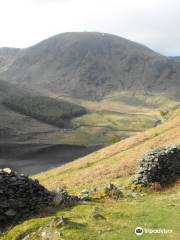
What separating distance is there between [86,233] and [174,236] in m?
4.28

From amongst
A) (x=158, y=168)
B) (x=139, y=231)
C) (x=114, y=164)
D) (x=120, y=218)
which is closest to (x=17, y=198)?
(x=120, y=218)

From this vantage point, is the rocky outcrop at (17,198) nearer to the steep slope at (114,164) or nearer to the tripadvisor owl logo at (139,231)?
the tripadvisor owl logo at (139,231)

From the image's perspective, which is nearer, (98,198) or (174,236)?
(174,236)

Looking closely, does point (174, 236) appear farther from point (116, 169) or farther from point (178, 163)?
point (116, 169)

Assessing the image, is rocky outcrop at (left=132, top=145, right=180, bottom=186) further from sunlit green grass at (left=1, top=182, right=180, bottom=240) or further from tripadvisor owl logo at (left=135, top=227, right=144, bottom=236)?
tripadvisor owl logo at (left=135, top=227, right=144, bottom=236)

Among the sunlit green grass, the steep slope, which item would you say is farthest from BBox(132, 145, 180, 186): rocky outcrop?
the steep slope

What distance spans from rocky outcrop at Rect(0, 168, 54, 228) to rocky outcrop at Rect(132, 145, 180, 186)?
1091cm

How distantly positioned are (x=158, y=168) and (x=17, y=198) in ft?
46.2

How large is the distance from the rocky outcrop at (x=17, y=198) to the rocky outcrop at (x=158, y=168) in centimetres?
1091

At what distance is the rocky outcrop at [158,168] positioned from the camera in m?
37.9

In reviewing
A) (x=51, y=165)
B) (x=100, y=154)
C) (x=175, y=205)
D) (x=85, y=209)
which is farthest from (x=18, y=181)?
(x=51, y=165)

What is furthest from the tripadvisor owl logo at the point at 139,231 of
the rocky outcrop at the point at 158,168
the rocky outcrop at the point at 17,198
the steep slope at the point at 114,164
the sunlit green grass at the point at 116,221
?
the steep slope at the point at 114,164

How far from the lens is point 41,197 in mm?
29781

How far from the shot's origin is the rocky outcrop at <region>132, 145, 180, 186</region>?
37.9m
